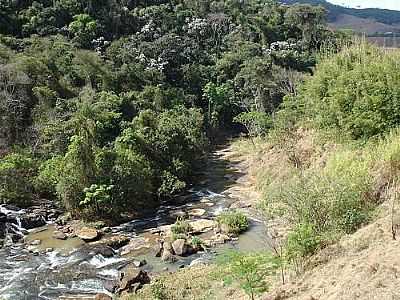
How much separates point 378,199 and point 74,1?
1702 inches

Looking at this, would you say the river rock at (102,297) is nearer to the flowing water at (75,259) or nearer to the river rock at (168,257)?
the flowing water at (75,259)

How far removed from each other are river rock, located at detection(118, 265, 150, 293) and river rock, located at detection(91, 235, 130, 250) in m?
3.46

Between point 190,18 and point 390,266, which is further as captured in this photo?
point 190,18

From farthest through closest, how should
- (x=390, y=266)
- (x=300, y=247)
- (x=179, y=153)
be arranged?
(x=179, y=153) < (x=300, y=247) < (x=390, y=266)

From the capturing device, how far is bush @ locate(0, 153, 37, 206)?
2320 cm

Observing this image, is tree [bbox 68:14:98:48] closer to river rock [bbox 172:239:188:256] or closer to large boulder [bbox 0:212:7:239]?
large boulder [bbox 0:212:7:239]

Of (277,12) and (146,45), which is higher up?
(277,12)

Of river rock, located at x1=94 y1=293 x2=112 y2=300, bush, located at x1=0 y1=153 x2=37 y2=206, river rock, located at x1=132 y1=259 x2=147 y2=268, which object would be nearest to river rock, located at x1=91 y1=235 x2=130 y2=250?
river rock, located at x1=132 y1=259 x2=147 y2=268

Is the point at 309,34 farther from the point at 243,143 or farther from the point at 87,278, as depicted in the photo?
the point at 87,278

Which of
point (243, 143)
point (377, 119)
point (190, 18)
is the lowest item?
point (243, 143)

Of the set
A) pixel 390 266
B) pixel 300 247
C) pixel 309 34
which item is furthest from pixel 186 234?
pixel 309 34

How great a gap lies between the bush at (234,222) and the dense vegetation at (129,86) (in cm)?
503

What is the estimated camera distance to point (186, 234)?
20.3m

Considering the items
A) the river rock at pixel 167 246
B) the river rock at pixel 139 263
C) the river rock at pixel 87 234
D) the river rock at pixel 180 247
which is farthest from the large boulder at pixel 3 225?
the river rock at pixel 180 247
